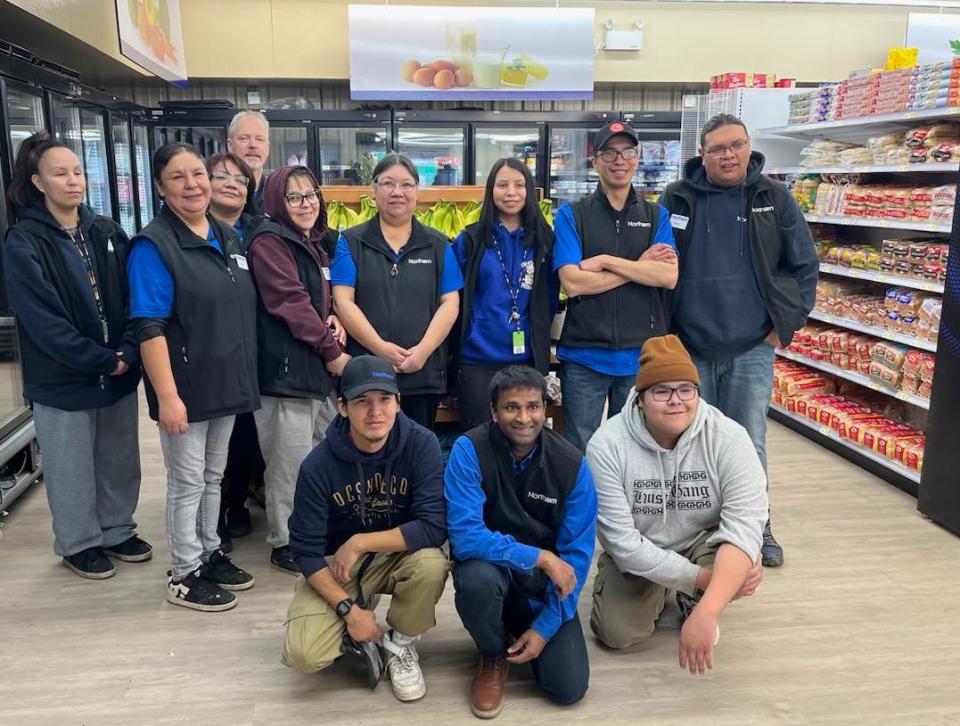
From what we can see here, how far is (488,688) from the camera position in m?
2.26

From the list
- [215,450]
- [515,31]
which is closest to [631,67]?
[515,31]

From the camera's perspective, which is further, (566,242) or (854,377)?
(854,377)

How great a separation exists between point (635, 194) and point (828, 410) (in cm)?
233

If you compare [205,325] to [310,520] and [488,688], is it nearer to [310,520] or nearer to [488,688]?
[310,520]

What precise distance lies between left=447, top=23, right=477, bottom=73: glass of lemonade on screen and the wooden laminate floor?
5907mm

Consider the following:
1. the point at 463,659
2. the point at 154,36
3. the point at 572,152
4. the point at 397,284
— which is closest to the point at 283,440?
the point at 397,284

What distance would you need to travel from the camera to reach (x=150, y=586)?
298 centimetres

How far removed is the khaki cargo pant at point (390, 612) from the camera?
2.28 metres

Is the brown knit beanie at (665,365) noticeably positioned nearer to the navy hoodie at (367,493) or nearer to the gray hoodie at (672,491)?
the gray hoodie at (672,491)

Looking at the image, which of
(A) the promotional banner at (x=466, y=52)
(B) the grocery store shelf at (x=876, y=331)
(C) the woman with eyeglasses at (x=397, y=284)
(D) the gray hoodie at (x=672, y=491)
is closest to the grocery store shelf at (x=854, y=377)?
(B) the grocery store shelf at (x=876, y=331)

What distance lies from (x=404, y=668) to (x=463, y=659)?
9.5 inches

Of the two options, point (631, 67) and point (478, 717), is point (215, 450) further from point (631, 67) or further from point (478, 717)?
point (631, 67)

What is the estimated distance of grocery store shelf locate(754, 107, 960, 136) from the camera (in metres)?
3.82

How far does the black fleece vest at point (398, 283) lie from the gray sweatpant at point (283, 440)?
0.34m
